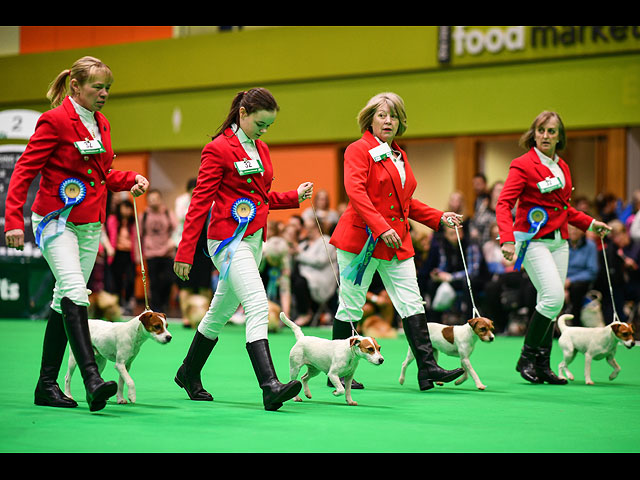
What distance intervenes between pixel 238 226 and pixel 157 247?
871 centimetres

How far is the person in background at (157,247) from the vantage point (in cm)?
1362

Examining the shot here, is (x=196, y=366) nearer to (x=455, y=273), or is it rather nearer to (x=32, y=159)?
(x=32, y=159)

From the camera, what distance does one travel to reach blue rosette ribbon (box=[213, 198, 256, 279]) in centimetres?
512

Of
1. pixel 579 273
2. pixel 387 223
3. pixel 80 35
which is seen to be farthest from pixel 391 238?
pixel 80 35

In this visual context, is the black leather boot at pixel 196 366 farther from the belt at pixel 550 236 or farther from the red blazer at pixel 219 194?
the belt at pixel 550 236

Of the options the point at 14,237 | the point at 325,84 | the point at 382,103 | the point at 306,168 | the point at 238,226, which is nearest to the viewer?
the point at 14,237

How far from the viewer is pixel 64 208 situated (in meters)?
4.95

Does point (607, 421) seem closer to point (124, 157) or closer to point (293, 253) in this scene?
point (293, 253)

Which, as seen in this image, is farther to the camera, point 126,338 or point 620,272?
point 620,272

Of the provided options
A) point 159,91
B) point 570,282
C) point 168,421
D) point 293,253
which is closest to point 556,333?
point 570,282

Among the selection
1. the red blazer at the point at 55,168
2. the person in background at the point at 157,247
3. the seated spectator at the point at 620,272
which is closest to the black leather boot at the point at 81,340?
the red blazer at the point at 55,168

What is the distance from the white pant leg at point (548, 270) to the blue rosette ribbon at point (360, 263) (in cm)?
125

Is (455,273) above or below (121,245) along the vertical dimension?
below

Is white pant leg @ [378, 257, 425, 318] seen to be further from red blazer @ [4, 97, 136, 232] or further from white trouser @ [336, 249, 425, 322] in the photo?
red blazer @ [4, 97, 136, 232]
